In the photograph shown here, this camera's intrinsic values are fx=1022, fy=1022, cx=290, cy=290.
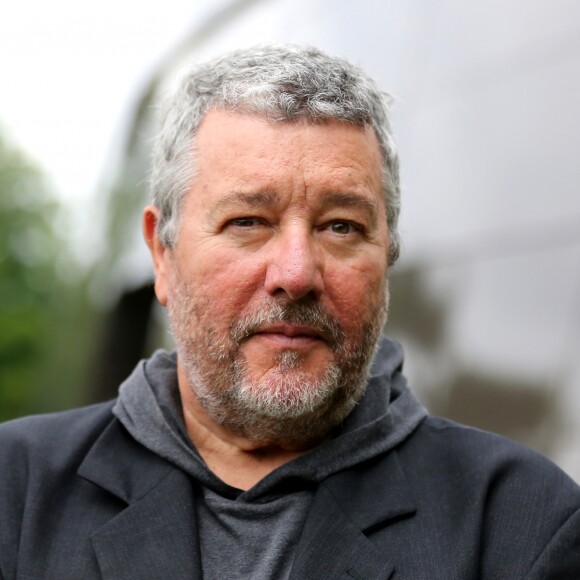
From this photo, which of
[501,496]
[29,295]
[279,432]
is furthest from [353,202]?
[29,295]

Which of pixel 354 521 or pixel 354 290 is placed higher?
pixel 354 290

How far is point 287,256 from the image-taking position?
2676 mm

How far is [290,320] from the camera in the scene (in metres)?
2.71

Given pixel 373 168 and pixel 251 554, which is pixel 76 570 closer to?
pixel 251 554

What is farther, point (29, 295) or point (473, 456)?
point (29, 295)

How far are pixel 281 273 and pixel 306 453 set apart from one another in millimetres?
551

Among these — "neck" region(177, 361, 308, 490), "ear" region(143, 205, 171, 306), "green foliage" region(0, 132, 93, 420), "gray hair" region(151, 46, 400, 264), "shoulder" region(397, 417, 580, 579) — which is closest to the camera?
"shoulder" region(397, 417, 580, 579)

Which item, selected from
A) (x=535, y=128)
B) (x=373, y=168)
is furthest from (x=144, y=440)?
(x=535, y=128)

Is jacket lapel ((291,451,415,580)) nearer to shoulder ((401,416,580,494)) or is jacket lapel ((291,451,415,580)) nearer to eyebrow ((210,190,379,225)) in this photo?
shoulder ((401,416,580,494))

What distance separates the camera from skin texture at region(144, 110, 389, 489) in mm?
2729

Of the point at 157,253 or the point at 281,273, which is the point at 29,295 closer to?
the point at 157,253

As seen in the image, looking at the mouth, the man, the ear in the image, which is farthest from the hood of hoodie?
the mouth

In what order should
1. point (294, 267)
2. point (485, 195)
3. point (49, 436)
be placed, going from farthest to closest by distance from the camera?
point (485, 195)
point (49, 436)
point (294, 267)

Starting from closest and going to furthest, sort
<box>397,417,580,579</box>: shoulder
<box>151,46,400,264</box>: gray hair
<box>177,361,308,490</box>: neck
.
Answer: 1. <box>397,417,580,579</box>: shoulder
2. <box>151,46,400,264</box>: gray hair
3. <box>177,361,308,490</box>: neck
